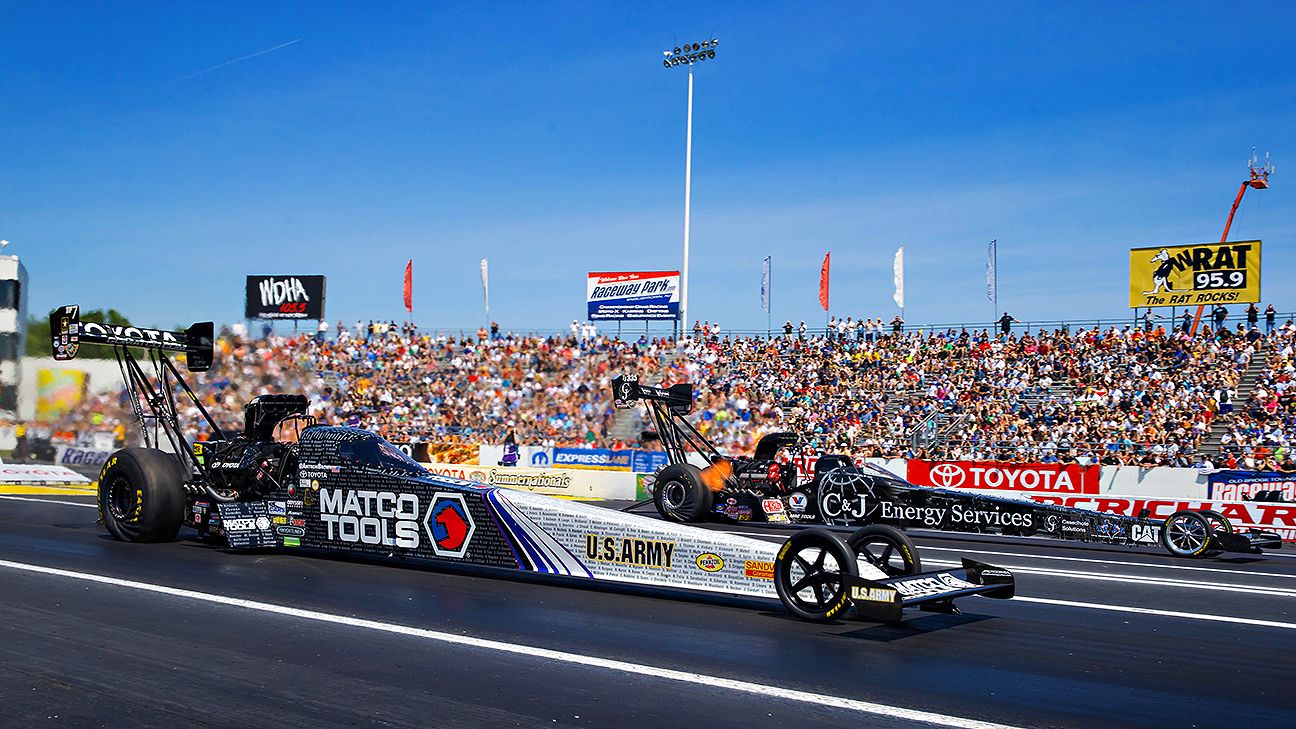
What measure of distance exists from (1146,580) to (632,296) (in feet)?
106

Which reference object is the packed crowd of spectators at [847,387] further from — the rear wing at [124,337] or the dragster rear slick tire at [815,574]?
the dragster rear slick tire at [815,574]

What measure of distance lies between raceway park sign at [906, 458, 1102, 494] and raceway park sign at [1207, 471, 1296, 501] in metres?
2.60

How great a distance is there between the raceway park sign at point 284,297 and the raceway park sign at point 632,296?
1188 centimetres

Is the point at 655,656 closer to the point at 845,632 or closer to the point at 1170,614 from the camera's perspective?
the point at 845,632

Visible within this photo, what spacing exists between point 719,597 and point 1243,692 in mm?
4669

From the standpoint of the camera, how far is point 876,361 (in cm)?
3541

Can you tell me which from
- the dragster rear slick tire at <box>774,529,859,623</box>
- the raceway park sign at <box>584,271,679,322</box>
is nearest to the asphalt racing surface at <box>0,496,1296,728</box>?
the dragster rear slick tire at <box>774,529,859,623</box>

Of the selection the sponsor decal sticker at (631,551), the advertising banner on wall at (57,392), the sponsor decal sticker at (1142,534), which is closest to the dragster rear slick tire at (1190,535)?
the sponsor decal sticker at (1142,534)

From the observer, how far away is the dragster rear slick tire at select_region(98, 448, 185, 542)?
13.4 meters

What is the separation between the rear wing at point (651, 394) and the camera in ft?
66.8

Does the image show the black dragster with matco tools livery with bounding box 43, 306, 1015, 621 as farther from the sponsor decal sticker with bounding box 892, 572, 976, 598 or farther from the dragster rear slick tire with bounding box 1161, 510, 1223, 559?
the dragster rear slick tire with bounding box 1161, 510, 1223, 559

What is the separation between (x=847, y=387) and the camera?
34344 mm

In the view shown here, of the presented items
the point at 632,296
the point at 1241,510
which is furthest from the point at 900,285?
the point at 1241,510

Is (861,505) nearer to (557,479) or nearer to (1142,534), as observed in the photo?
(1142,534)
